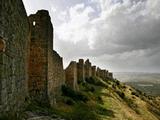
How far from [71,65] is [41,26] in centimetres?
1196

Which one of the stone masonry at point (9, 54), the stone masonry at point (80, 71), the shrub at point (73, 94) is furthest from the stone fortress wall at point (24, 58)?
the stone masonry at point (80, 71)

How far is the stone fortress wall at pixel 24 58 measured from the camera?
7.13 m

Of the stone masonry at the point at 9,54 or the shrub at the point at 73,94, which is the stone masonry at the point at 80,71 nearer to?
the shrub at the point at 73,94

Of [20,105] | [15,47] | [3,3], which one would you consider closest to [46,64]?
[20,105]

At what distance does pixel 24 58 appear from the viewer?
11008 mm

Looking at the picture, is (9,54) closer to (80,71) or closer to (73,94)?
(73,94)

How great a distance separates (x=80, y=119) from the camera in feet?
42.0

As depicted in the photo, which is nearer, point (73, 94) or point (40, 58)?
point (40, 58)

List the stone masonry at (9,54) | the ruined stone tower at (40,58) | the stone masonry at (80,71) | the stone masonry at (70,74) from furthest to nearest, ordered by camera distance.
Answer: the stone masonry at (80,71)
the stone masonry at (70,74)
the ruined stone tower at (40,58)
the stone masonry at (9,54)

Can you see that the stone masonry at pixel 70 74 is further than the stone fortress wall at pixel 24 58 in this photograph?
Yes

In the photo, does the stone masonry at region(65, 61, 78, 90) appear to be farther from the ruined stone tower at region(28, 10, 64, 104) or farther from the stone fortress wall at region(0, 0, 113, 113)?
the ruined stone tower at region(28, 10, 64, 104)

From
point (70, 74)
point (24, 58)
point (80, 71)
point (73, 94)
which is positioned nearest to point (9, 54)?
point (24, 58)

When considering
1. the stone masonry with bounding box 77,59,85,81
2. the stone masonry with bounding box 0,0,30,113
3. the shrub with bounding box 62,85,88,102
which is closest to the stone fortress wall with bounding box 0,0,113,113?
the stone masonry with bounding box 0,0,30,113

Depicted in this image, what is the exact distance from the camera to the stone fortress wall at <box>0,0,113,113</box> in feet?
23.4
